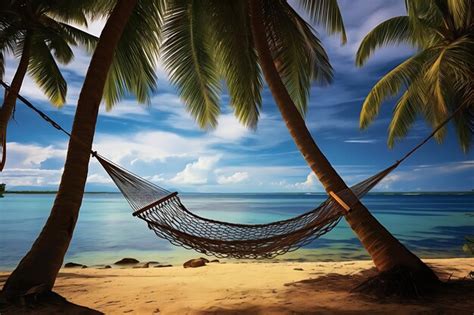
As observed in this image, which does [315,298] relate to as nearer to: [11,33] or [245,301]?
[245,301]

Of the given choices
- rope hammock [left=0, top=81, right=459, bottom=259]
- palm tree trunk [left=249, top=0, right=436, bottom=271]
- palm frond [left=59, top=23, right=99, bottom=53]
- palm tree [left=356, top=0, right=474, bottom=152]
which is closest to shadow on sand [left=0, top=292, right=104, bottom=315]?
rope hammock [left=0, top=81, right=459, bottom=259]

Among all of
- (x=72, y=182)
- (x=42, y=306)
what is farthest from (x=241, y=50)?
(x=42, y=306)

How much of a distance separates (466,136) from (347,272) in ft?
12.4

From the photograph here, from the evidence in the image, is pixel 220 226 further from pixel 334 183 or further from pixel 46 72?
pixel 46 72

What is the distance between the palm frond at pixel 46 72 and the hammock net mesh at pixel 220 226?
13.3 feet

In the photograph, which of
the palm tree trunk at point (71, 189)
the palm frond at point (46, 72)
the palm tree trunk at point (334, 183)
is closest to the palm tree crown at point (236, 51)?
the palm tree trunk at point (334, 183)

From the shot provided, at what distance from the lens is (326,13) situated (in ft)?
10.3

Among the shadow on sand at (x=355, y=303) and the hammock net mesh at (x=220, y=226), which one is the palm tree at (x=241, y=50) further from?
the shadow on sand at (x=355, y=303)

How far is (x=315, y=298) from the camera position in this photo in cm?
214

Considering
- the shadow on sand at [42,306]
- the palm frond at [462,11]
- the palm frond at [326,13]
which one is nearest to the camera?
the shadow on sand at [42,306]

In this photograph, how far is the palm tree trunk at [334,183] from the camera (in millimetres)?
2141

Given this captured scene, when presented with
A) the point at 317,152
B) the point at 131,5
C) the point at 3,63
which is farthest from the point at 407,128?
the point at 3,63

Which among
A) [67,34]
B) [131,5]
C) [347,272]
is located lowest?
[347,272]

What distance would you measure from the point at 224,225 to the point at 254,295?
1.72 feet
